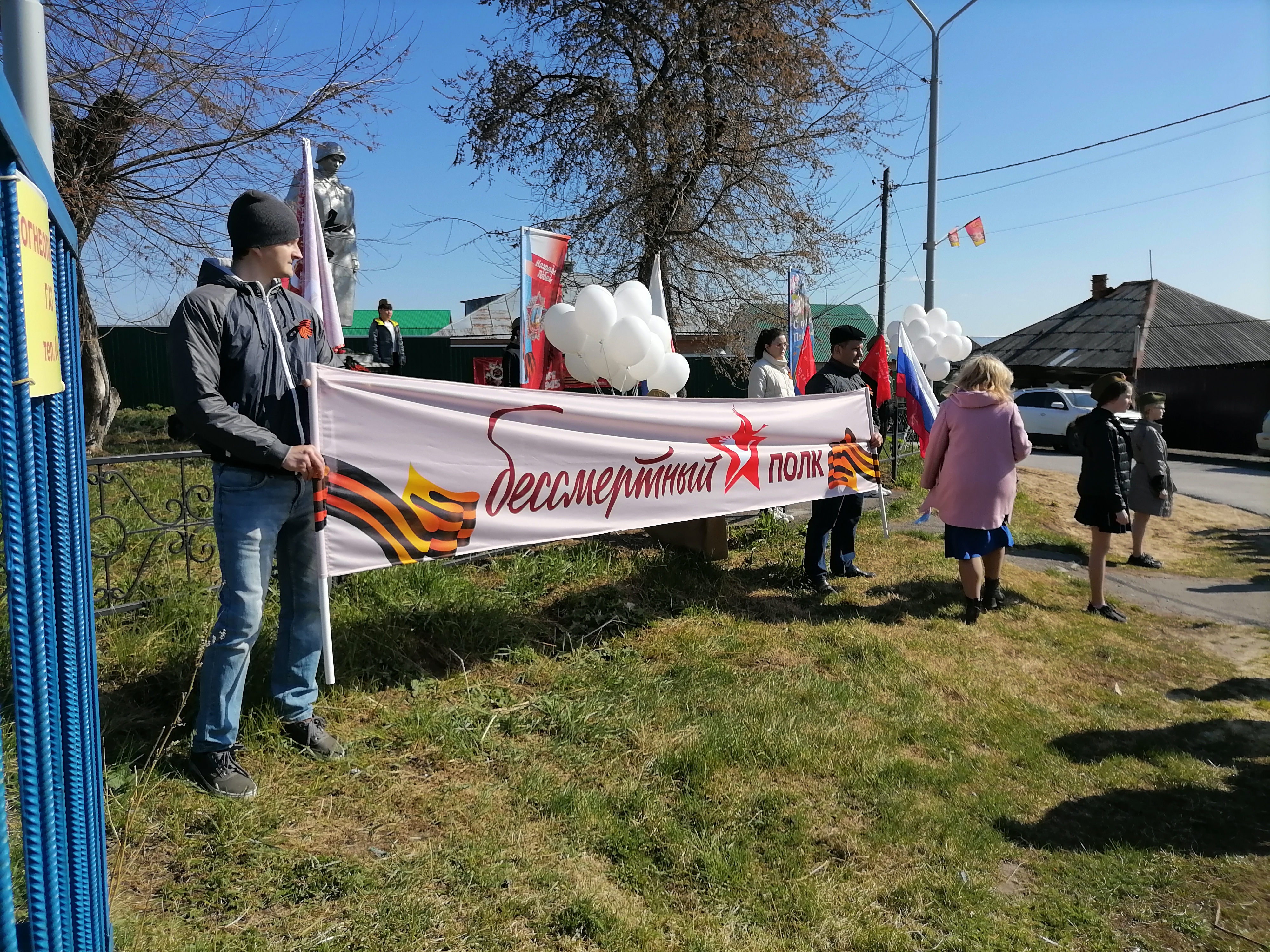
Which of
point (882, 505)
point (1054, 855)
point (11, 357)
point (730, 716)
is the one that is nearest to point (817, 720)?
point (730, 716)

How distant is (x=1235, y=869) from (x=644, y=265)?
32.1 feet

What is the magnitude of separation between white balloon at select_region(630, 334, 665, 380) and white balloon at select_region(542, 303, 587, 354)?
0.47m

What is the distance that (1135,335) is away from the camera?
28969 millimetres

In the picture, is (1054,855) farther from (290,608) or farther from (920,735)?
(290,608)

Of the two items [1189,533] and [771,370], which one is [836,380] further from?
[1189,533]

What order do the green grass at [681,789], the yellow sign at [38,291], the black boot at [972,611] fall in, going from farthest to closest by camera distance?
the black boot at [972,611]
the green grass at [681,789]
the yellow sign at [38,291]

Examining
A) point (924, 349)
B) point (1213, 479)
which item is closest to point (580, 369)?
point (924, 349)

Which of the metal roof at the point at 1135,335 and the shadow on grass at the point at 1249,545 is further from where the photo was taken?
the metal roof at the point at 1135,335

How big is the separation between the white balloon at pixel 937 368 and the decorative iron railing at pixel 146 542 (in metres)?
8.59

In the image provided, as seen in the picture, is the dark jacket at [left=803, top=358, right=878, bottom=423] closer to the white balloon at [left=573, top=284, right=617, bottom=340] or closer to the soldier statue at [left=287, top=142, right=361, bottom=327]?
the white balloon at [left=573, top=284, right=617, bottom=340]

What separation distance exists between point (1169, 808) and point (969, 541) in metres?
2.26

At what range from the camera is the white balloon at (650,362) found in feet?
22.6

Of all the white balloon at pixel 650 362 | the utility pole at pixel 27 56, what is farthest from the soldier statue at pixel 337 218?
the utility pole at pixel 27 56

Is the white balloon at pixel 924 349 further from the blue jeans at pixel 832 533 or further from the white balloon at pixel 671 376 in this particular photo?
the blue jeans at pixel 832 533
